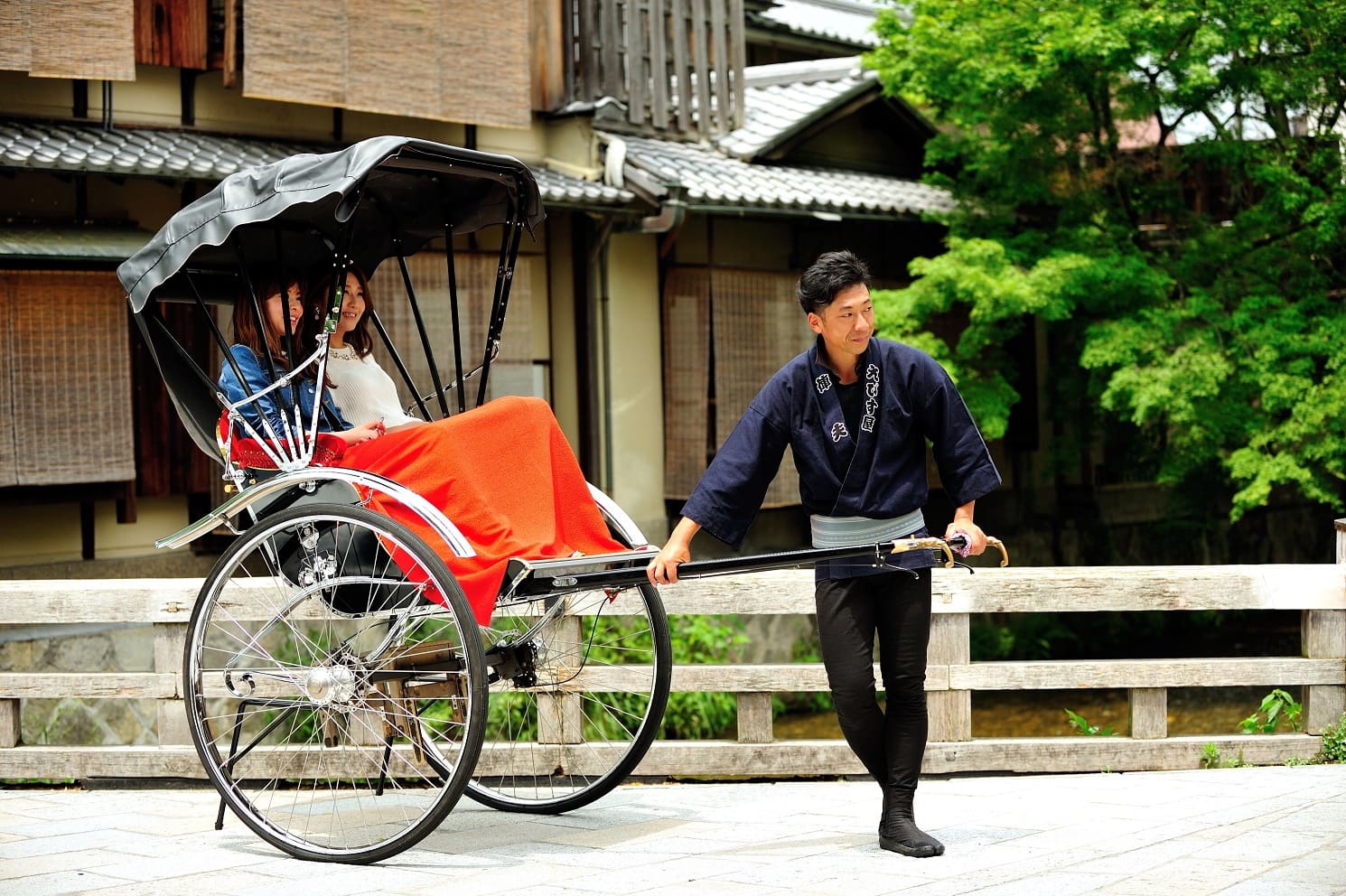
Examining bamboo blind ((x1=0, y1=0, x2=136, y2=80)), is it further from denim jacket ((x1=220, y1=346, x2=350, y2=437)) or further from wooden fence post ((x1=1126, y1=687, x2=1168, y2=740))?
wooden fence post ((x1=1126, y1=687, x2=1168, y2=740))

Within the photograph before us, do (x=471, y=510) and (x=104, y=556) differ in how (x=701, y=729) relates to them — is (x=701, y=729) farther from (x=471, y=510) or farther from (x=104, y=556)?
(x=471, y=510)

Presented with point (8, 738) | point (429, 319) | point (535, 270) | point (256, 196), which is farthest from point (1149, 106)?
point (8, 738)

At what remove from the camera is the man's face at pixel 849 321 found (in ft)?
16.3

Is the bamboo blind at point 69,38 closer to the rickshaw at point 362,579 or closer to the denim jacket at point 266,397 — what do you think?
the rickshaw at point 362,579

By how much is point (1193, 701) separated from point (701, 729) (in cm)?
604

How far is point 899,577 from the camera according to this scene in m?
5.16

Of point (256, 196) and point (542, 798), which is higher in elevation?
point (256, 196)

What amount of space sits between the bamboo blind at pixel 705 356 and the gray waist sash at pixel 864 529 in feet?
29.2

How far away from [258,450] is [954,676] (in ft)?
10.7

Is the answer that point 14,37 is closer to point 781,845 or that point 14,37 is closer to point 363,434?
point 363,434

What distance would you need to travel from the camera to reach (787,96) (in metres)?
16.4

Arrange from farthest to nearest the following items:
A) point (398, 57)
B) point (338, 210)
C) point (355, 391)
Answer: point (398, 57) → point (355, 391) → point (338, 210)

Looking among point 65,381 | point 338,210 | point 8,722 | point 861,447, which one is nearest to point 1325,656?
point 861,447

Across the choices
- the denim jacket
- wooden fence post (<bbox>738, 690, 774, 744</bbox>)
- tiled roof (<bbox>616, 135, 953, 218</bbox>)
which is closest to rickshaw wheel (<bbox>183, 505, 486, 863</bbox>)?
the denim jacket
